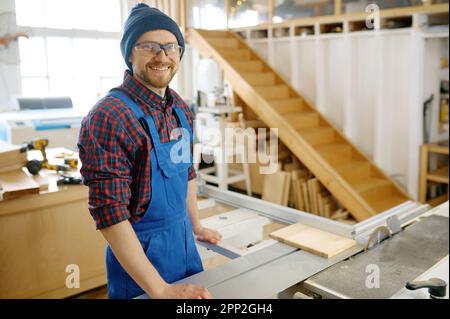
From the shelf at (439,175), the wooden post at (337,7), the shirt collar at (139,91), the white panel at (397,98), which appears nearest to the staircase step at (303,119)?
the white panel at (397,98)

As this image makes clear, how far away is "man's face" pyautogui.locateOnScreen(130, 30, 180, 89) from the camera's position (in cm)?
87

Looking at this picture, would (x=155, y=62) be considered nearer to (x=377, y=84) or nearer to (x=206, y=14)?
(x=206, y=14)

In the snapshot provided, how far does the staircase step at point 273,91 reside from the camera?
4.13m

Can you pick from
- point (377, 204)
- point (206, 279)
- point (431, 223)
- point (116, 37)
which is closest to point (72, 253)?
point (206, 279)

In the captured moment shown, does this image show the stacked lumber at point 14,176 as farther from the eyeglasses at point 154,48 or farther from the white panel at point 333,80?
the white panel at point 333,80

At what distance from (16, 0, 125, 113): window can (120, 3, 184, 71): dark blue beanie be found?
117 mm

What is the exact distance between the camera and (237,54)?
14.4 ft

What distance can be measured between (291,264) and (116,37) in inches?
26.9

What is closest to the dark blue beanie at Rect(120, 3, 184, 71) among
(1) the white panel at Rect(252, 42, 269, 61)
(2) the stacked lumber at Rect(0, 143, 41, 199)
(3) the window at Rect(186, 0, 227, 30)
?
(3) the window at Rect(186, 0, 227, 30)

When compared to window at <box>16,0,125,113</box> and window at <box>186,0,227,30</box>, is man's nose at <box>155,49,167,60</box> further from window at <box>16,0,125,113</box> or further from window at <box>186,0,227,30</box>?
window at <box>186,0,227,30</box>

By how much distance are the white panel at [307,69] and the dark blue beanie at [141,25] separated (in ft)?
11.7

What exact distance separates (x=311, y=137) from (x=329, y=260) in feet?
9.48

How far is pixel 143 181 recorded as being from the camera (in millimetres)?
917
